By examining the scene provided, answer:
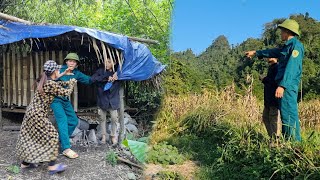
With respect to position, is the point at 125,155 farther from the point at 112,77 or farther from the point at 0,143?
the point at 0,143

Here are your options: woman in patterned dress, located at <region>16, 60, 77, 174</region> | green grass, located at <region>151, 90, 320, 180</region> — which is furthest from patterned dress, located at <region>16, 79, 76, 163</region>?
green grass, located at <region>151, 90, 320, 180</region>

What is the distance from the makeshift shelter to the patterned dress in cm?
98

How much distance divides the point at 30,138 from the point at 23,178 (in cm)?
35

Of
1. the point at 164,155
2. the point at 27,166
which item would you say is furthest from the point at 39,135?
Result: the point at 164,155

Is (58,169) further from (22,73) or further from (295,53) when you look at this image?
(22,73)

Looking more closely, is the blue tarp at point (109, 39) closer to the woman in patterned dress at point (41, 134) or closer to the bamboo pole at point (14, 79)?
the bamboo pole at point (14, 79)

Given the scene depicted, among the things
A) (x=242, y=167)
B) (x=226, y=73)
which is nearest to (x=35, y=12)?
(x=226, y=73)

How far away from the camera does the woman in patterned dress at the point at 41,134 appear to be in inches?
132

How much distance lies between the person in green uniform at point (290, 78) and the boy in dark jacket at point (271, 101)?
1.21 ft

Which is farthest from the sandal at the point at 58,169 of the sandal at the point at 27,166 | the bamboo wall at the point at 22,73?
the bamboo wall at the point at 22,73

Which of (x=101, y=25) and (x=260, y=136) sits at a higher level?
(x=101, y=25)

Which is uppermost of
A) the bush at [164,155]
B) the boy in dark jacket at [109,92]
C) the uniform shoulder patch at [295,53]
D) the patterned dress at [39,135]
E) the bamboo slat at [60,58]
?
the bamboo slat at [60,58]

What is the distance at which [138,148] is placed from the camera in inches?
162

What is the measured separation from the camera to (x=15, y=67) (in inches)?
222
